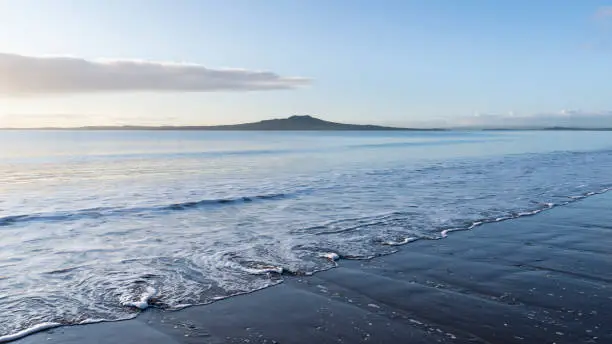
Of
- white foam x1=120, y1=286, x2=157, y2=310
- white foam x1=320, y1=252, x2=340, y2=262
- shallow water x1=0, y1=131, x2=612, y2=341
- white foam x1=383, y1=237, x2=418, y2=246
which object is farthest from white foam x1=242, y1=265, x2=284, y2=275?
white foam x1=383, y1=237, x2=418, y2=246

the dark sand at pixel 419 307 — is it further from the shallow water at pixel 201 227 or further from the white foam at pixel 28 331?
the shallow water at pixel 201 227

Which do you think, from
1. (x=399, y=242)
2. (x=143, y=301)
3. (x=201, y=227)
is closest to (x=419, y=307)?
(x=143, y=301)

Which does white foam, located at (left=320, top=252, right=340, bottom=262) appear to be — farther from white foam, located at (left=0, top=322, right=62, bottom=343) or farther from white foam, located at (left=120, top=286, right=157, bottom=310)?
white foam, located at (left=0, top=322, right=62, bottom=343)

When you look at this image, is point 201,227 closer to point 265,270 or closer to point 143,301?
point 265,270

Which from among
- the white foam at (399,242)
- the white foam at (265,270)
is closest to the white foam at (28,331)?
the white foam at (265,270)

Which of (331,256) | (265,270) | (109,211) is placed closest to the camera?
(265,270)

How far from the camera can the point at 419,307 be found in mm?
6984

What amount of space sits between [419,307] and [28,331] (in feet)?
17.5

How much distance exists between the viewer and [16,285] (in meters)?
8.43

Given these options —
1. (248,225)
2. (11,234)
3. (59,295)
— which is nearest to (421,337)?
(59,295)

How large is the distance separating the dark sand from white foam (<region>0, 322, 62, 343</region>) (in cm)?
15

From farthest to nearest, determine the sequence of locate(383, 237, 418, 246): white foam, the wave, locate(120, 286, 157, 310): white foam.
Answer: the wave < locate(383, 237, 418, 246): white foam < locate(120, 286, 157, 310): white foam

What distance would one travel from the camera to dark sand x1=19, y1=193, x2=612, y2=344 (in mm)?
6059

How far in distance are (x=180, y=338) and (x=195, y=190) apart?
54.8 feet
